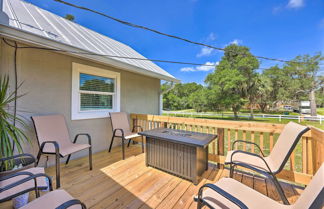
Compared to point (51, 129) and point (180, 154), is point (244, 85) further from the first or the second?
point (51, 129)

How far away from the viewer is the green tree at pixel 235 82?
45.2ft

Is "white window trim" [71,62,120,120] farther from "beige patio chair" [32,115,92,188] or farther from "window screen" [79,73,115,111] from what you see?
"beige patio chair" [32,115,92,188]

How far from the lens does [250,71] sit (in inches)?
564

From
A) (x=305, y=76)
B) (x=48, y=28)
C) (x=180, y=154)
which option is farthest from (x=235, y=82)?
(x=48, y=28)

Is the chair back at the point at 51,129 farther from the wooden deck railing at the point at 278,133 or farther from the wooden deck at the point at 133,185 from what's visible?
the wooden deck railing at the point at 278,133

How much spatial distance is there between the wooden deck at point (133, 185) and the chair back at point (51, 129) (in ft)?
→ 2.11


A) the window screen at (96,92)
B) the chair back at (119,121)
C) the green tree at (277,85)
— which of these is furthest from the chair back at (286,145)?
the green tree at (277,85)

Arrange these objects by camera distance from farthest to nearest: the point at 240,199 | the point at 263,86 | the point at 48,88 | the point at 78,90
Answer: the point at 263,86 → the point at 78,90 → the point at 48,88 → the point at 240,199

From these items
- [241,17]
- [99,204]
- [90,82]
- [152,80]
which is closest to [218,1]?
[241,17]

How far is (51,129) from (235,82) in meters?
15.0

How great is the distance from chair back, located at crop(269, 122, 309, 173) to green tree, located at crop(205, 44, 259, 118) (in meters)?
12.6

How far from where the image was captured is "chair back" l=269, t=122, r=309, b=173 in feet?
5.40

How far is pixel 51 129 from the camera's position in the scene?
260 centimetres

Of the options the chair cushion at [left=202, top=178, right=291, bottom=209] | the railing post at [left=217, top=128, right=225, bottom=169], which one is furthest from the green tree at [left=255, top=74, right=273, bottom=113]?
the chair cushion at [left=202, top=178, right=291, bottom=209]
